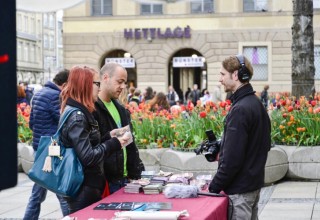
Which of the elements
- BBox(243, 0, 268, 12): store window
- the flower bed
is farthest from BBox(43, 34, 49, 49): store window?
the flower bed

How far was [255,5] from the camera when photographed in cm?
4234

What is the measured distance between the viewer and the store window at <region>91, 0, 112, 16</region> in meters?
44.2

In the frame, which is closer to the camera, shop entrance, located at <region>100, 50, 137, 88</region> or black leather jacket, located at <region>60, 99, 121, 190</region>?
black leather jacket, located at <region>60, 99, 121, 190</region>

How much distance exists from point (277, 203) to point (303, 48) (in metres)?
6.82

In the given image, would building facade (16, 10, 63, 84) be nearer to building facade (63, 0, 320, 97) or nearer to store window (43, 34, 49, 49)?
store window (43, 34, 49, 49)

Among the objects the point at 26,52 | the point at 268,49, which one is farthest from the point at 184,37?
the point at 26,52

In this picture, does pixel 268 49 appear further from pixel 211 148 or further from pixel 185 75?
pixel 211 148

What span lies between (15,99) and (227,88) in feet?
12.9

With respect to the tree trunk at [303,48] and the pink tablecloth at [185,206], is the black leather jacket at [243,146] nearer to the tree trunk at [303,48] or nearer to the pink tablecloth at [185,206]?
the pink tablecloth at [185,206]

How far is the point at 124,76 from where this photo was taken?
18.8 ft

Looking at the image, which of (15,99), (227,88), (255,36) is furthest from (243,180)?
(255,36)

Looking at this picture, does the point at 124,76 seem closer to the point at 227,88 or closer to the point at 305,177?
the point at 227,88

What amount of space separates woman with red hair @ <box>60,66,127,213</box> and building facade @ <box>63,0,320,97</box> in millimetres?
36115

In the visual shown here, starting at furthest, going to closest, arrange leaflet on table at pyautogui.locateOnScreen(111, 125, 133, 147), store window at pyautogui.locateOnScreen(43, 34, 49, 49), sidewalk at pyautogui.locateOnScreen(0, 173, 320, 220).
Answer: store window at pyautogui.locateOnScreen(43, 34, 49, 49)
sidewalk at pyautogui.locateOnScreen(0, 173, 320, 220)
leaflet on table at pyautogui.locateOnScreen(111, 125, 133, 147)
